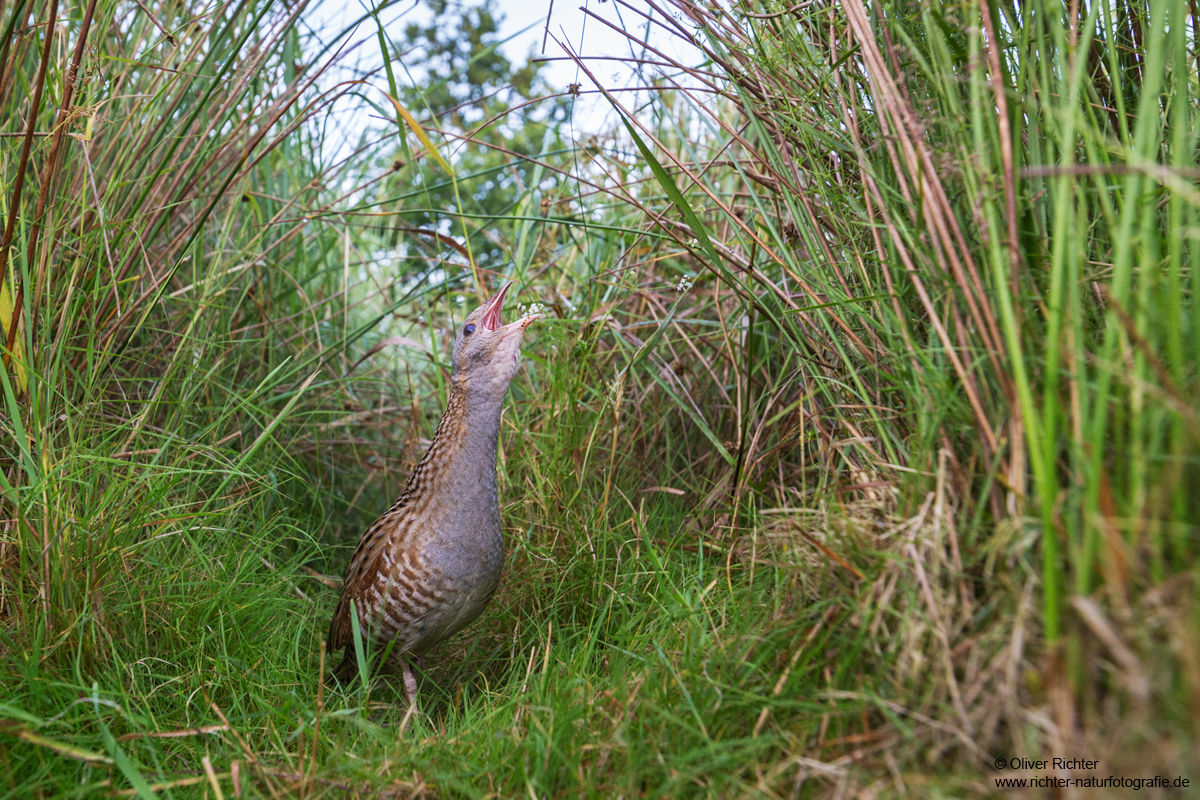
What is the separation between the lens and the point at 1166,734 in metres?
1.05

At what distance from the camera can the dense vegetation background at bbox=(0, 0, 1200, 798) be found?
4.13 ft

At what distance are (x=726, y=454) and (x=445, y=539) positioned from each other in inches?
37.5

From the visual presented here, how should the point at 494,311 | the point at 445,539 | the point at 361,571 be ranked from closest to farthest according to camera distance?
the point at 445,539 → the point at 361,571 → the point at 494,311

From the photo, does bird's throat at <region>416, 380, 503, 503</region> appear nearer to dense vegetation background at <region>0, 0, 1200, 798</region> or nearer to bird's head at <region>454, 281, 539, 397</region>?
bird's head at <region>454, 281, 539, 397</region>

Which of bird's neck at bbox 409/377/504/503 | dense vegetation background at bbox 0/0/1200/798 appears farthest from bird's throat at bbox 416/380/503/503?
dense vegetation background at bbox 0/0/1200/798

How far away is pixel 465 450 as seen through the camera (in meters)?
2.73

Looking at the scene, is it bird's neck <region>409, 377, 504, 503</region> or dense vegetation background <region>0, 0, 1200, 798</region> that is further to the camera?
bird's neck <region>409, 377, 504, 503</region>

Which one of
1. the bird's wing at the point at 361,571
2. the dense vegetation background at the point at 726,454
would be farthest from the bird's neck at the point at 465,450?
the dense vegetation background at the point at 726,454

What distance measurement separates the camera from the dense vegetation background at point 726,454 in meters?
1.26

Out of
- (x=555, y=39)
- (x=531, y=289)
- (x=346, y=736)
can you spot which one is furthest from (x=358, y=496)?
(x=555, y=39)

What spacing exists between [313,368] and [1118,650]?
10.8 feet

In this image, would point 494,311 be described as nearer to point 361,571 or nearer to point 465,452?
point 465,452

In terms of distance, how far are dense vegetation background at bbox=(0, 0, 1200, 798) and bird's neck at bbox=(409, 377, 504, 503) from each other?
1.07 feet

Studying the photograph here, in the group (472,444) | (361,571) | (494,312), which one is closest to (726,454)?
(472,444)
